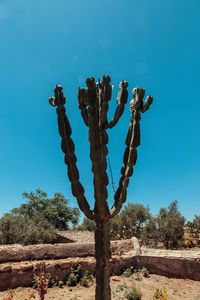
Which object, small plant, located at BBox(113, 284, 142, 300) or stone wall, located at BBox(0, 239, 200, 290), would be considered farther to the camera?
stone wall, located at BBox(0, 239, 200, 290)

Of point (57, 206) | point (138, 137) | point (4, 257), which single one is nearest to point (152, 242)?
point (57, 206)

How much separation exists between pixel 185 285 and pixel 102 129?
7757 millimetres

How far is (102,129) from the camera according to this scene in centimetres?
553

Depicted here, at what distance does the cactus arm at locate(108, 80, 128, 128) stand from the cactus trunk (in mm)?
2835

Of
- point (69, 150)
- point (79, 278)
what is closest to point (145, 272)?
point (79, 278)

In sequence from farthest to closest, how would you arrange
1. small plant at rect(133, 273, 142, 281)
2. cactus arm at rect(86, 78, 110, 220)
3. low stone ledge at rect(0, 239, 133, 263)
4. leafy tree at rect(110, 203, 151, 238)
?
leafy tree at rect(110, 203, 151, 238)
small plant at rect(133, 273, 142, 281)
low stone ledge at rect(0, 239, 133, 263)
cactus arm at rect(86, 78, 110, 220)

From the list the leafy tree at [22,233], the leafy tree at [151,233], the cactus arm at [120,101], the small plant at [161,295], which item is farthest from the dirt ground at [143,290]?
the leafy tree at [151,233]

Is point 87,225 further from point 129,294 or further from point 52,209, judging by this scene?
point 129,294

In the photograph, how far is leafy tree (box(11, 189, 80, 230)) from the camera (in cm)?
2312

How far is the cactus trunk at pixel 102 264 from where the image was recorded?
15.3ft

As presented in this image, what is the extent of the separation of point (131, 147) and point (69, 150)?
1.81m

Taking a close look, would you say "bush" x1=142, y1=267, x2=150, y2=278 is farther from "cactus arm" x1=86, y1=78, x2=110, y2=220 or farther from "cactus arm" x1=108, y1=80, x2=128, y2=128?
"cactus arm" x1=108, y1=80, x2=128, y2=128

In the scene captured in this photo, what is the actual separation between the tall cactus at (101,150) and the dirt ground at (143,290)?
358cm

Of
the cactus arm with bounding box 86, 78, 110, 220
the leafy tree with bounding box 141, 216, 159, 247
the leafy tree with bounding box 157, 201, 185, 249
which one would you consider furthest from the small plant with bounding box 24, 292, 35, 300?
the leafy tree with bounding box 157, 201, 185, 249
